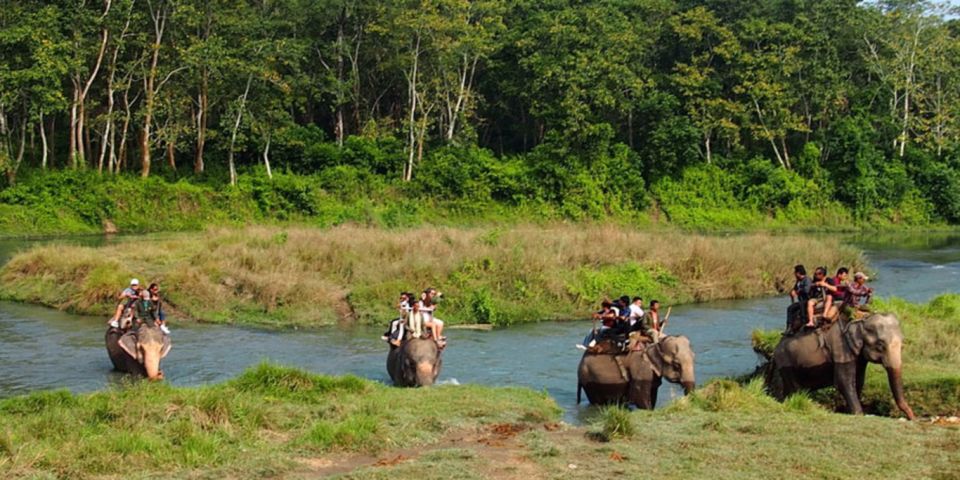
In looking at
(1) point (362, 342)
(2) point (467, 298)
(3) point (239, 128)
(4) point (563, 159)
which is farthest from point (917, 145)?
(1) point (362, 342)

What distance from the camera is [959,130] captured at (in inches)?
2516

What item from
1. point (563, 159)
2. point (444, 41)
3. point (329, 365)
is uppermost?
point (444, 41)

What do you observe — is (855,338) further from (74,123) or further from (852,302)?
(74,123)

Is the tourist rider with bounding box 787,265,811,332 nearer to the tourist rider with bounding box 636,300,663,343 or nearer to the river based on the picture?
the tourist rider with bounding box 636,300,663,343

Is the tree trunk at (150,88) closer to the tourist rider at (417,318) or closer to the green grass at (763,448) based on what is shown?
the tourist rider at (417,318)

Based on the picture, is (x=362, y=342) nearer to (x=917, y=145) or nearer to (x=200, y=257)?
(x=200, y=257)

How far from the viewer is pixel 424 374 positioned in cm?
1897

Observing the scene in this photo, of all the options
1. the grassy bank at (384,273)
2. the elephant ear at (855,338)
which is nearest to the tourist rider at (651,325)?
the elephant ear at (855,338)

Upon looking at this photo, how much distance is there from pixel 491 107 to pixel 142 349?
49490 mm

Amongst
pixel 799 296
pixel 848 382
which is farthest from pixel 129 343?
pixel 848 382

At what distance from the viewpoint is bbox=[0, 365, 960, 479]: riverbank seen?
39.6ft

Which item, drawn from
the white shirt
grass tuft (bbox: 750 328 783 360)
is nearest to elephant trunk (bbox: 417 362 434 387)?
the white shirt

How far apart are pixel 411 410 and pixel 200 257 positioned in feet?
55.8

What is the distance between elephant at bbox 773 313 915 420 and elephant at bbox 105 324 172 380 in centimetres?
1084
